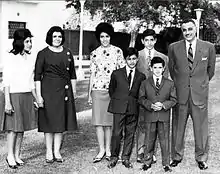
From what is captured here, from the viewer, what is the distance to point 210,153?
21.8 feet

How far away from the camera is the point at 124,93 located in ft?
18.7

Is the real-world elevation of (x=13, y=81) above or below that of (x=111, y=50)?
below

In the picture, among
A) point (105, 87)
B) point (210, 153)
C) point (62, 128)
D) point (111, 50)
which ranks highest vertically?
point (111, 50)

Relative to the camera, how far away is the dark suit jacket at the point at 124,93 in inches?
224

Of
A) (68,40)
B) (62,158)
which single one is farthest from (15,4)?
(62,158)

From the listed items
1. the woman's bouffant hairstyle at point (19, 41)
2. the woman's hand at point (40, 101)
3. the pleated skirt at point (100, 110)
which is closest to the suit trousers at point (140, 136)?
the pleated skirt at point (100, 110)

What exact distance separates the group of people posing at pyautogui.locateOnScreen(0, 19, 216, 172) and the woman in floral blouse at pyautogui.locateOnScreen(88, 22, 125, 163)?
0.04ft

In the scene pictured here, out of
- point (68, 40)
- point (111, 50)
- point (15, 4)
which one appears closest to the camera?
point (111, 50)

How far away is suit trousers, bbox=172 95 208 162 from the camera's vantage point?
574 centimetres

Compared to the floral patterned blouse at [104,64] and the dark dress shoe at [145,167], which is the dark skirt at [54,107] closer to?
the floral patterned blouse at [104,64]

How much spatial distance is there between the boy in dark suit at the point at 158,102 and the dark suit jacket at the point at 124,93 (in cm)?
14

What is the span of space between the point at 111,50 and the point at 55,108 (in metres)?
1.06

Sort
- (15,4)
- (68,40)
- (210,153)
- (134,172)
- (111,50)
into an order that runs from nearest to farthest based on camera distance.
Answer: (134,172) < (111,50) < (210,153) < (15,4) < (68,40)

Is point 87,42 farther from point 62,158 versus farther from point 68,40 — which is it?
point 62,158
